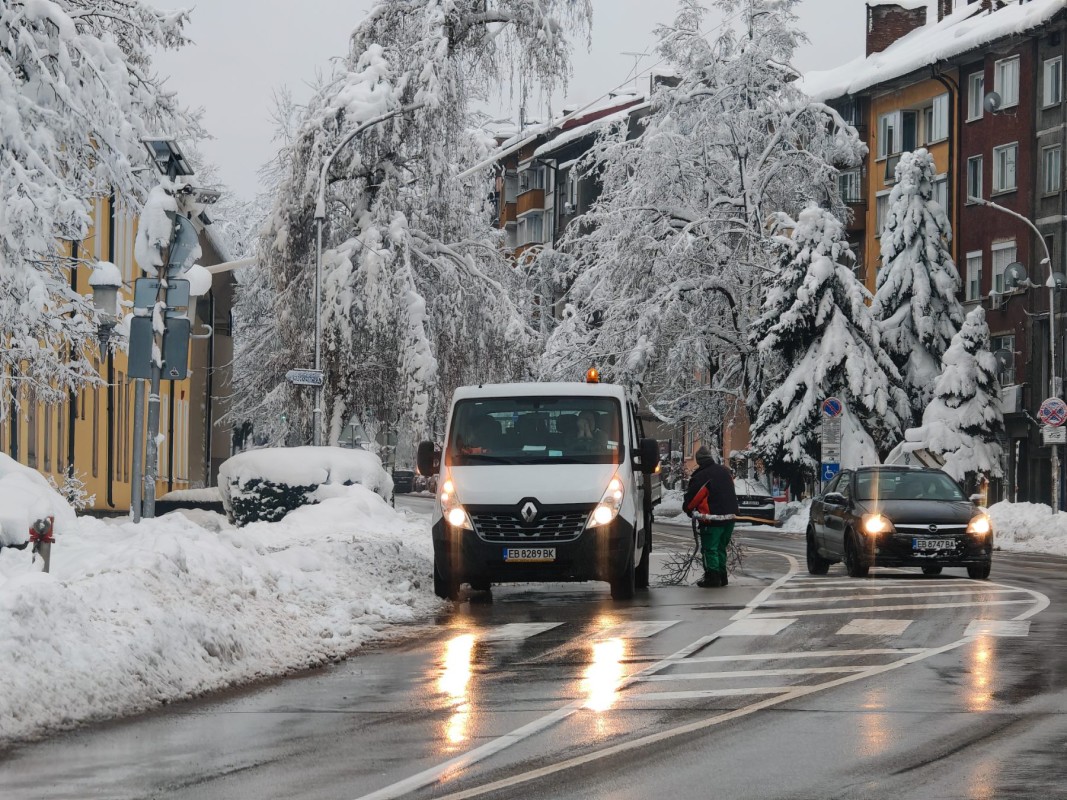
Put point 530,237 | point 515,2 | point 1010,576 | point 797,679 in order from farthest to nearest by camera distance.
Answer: point 530,237
point 515,2
point 1010,576
point 797,679

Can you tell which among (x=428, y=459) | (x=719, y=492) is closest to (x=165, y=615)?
(x=428, y=459)

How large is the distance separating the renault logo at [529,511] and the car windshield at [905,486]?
7.84m

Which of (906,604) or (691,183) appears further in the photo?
(691,183)

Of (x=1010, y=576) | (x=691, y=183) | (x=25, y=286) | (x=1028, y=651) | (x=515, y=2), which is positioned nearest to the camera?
(x=1028, y=651)

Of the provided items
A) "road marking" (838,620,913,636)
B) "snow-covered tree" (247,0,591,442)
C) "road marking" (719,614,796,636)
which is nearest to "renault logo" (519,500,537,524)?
"road marking" (719,614,796,636)

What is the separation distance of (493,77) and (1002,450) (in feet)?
77.6

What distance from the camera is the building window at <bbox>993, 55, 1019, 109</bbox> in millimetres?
61656

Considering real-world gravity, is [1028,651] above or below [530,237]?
below

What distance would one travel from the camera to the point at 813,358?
55.2m

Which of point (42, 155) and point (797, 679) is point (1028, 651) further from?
point (42, 155)

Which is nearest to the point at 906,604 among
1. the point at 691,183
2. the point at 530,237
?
the point at 691,183

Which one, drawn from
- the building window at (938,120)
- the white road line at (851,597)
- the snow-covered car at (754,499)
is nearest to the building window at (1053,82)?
the building window at (938,120)

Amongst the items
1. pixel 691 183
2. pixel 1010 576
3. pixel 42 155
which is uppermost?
pixel 691 183

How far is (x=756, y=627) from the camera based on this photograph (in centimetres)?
1672
